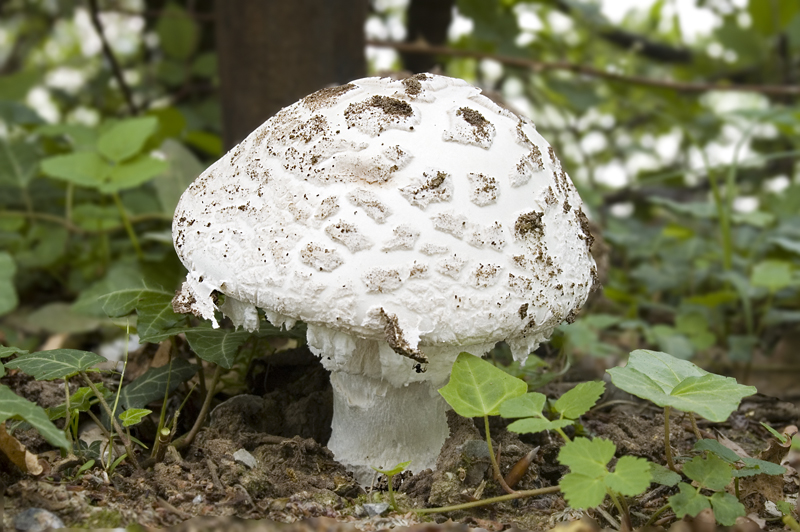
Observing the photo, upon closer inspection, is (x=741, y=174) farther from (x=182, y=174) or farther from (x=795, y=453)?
(x=182, y=174)

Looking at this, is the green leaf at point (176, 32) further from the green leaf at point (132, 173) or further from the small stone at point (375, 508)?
the small stone at point (375, 508)

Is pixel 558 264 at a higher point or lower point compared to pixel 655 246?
higher

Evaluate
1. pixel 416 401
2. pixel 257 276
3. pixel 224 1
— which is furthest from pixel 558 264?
pixel 224 1

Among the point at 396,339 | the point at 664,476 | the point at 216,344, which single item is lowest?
the point at 664,476

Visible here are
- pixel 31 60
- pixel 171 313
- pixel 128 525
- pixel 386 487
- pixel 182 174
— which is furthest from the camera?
pixel 31 60

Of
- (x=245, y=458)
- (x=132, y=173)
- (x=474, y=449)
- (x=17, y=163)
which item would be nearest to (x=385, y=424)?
(x=474, y=449)

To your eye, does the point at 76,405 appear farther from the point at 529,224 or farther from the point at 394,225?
the point at 529,224

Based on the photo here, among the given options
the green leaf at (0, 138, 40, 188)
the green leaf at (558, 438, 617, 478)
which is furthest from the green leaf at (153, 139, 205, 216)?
the green leaf at (558, 438, 617, 478)
